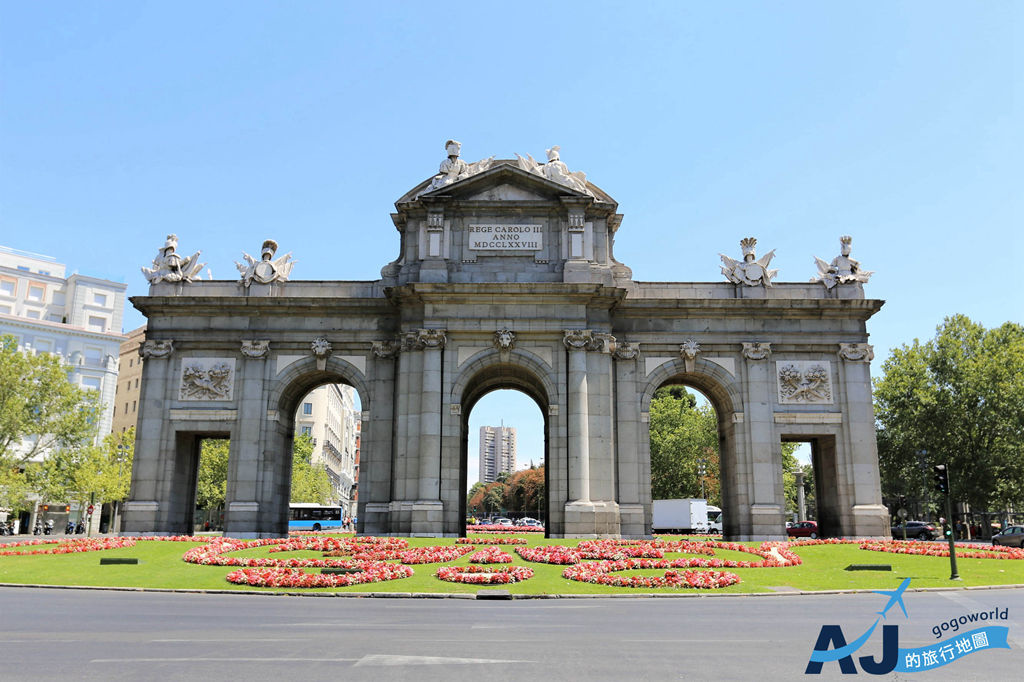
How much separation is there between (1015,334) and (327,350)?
5437 cm

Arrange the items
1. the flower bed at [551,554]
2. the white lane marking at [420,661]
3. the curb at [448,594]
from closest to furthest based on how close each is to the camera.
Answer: the white lane marking at [420,661] → the curb at [448,594] → the flower bed at [551,554]

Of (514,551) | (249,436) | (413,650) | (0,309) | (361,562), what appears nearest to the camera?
(413,650)

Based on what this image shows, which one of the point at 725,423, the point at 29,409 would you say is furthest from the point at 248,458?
the point at 29,409

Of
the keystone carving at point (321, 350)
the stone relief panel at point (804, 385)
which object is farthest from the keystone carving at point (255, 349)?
the stone relief panel at point (804, 385)

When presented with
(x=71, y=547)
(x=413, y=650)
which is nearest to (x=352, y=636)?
(x=413, y=650)

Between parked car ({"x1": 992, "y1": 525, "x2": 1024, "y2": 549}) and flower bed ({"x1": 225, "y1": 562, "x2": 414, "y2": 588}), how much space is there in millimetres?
39278

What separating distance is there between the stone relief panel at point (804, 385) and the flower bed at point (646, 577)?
727 inches

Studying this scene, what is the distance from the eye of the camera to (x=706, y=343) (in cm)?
4309

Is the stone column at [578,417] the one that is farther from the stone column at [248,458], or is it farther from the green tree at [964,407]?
the green tree at [964,407]

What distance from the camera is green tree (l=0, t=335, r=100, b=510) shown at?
60.8 meters

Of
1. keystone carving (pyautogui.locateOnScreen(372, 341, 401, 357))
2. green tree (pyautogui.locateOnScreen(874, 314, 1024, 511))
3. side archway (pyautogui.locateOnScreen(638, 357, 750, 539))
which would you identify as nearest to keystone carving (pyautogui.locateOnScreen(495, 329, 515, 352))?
keystone carving (pyautogui.locateOnScreen(372, 341, 401, 357))

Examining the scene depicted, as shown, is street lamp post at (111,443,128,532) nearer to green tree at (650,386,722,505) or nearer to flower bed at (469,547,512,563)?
green tree at (650,386,722,505)

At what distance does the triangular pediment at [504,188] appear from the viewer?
41.3 m

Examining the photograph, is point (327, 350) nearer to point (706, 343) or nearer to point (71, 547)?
point (71, 547)
